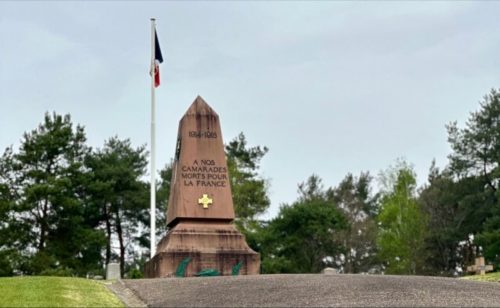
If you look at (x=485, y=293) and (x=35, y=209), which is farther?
(x=35, y=209)

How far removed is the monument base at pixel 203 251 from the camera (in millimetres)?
23047

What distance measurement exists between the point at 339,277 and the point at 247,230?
1312 inches

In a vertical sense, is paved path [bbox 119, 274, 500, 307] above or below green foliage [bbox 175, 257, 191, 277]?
below

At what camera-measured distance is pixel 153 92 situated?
28.7 m

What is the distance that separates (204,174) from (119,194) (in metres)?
25.0

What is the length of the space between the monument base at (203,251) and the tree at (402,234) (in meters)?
26.4

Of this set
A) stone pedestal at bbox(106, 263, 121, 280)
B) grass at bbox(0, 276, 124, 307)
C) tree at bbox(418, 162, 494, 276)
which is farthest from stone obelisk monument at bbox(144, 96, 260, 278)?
tree at bbox(418, 162, 494, 276)

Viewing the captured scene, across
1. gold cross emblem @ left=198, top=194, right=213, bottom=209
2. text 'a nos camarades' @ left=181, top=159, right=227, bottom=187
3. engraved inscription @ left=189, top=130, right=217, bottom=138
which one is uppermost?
engraved inscription @ left=189, top=130, right=217, bottom=138

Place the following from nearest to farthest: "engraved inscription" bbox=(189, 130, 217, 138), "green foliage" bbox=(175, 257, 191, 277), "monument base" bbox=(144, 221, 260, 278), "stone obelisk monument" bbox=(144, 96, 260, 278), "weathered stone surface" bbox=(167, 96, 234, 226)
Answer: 1. "green foliage" bbox=(175, 257, 191, 277)
2. "monument base" bbox=(144, 221, 260, 278)
3. "stone obelisk monument" bbox=(144, 96, 260, 278)
4. "weathered stone surface" bbox=(167, 96, 234, 226)
5. "engraved inscription" bbox=(189, 130, 217, 138)

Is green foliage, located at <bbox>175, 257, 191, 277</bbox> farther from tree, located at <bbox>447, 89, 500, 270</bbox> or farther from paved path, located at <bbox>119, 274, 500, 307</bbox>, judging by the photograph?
tree, located at <bbox>447, 89, 500, 270</bbox>

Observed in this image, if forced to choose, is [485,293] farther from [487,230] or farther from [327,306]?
[487,230]

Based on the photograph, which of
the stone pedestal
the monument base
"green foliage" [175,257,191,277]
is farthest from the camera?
the monument base

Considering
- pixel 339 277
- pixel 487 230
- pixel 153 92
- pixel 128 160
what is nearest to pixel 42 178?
pixel 128 160

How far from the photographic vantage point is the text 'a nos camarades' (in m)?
24.6
